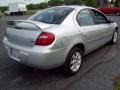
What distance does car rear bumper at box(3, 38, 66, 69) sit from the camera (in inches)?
156

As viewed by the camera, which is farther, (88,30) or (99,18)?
(99,18)

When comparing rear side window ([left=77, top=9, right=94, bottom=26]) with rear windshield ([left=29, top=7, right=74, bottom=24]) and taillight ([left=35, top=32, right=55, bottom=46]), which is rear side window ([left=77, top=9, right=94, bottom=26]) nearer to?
rear windshield ([left=29, top=7, right=74, bottom=24])

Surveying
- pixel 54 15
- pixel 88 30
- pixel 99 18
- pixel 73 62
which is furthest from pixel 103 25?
pixel 73 62

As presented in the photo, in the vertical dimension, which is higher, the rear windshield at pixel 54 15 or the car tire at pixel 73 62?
the rear windshield at pixel 54 15

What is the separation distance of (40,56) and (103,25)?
281 cm

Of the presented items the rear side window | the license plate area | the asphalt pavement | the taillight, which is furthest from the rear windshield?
the asphalt pavement

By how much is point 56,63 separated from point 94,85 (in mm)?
926

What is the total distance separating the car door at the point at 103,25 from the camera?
5855mm

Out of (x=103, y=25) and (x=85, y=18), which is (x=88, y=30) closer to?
(x=85, y=18)

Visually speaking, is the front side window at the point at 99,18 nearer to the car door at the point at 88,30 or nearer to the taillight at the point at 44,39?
the car door at the point at 88,30

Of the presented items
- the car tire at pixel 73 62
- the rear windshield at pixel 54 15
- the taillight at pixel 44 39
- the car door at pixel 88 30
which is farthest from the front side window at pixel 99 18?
the taillight at pixel 44 39

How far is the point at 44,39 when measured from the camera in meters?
4.00

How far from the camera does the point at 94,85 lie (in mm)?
4262

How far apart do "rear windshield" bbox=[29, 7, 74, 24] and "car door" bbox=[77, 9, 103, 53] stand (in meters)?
0.36
